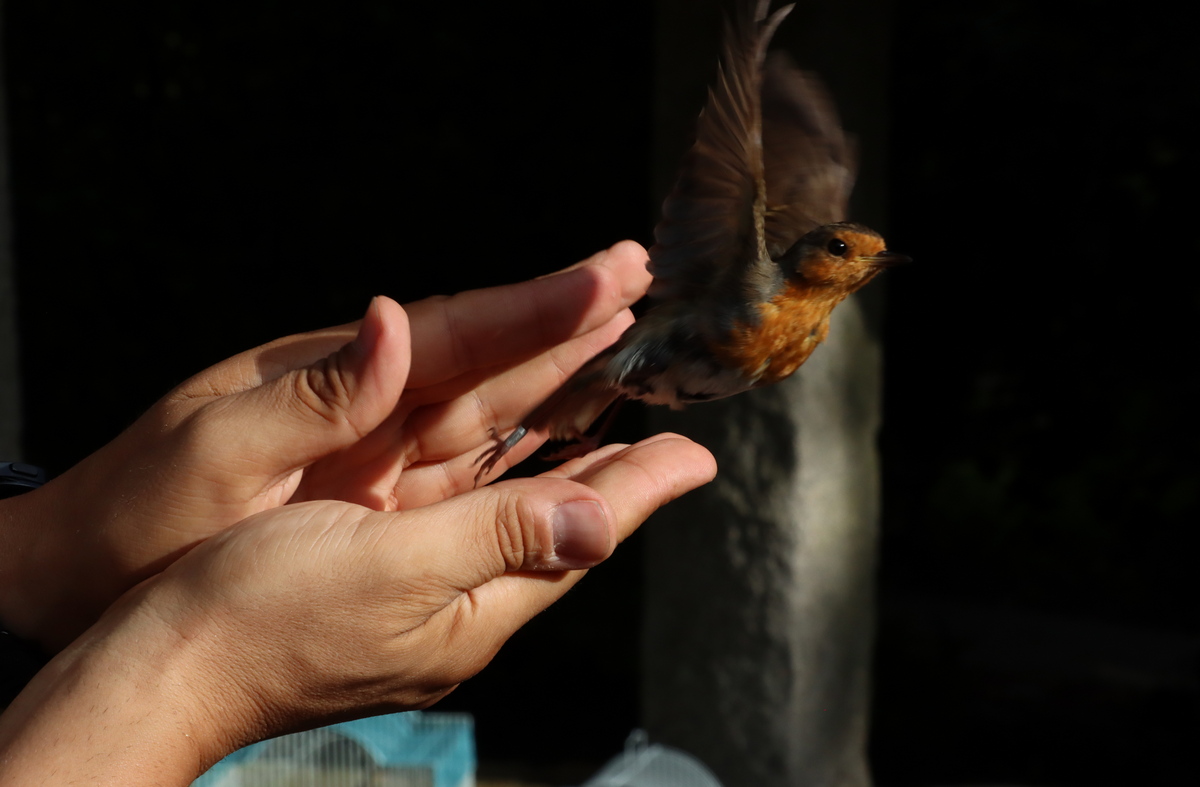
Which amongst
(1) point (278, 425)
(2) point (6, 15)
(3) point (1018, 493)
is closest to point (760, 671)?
(3) point (1018, 493)

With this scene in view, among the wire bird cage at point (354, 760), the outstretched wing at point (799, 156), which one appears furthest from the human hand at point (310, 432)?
the wire bird cage at point (354, 760)

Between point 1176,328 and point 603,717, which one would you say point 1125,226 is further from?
point 603,717

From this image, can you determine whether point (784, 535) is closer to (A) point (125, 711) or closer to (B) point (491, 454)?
(B) point (491, 454)

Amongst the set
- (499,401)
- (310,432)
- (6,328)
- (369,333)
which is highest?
(369,333)

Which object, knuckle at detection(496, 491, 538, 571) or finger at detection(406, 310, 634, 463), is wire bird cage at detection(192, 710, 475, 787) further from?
knuckle at detection(496, 491, 538, 571)

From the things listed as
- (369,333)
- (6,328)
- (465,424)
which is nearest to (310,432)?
(369,333)
